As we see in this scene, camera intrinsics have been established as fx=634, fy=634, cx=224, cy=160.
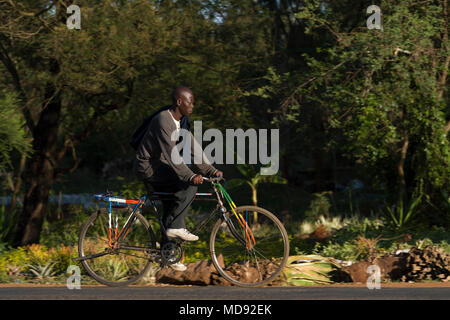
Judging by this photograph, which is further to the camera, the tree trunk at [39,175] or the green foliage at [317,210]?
the green foliage at [317,210]

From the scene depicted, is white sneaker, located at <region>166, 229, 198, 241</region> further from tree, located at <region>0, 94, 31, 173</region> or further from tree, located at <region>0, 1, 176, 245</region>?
tree, located at <region>0, 1, 176, 245</region>

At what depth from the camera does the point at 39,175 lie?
1329cm

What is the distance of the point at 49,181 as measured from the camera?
13.4m

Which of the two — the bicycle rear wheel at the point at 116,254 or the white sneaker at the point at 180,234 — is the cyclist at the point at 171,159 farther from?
the bicycle rear wheel at the point at 116,254

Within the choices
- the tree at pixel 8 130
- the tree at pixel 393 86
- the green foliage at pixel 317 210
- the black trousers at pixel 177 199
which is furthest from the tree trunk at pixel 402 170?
the tree at pixel 8 130

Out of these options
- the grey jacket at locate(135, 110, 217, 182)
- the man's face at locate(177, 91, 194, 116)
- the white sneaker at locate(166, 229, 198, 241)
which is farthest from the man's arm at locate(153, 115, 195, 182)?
the white sneaker at locate(166, 229, 198, 241)

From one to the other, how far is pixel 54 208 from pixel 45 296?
13215mm

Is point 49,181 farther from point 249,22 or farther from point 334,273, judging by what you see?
point 334,273

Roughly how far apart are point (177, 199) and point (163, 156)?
1.49 ft

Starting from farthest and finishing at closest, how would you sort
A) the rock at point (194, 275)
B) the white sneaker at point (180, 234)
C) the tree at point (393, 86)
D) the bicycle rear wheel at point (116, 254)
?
1. the tree at point (393, 86)
2. the rock at point (194, 275)
3. the bicycle rear wheel at point (116, 254)
4. the white sneaker at point (180, 234)

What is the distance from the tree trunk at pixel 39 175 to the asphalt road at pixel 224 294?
23.0 ft

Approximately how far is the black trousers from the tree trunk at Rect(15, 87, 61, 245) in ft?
24.6

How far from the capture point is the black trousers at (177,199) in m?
6.28

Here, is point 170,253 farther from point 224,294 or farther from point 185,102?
point 185,102
